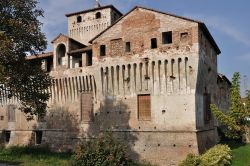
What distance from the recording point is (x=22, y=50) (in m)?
22.9

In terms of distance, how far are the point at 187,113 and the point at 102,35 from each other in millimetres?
8714

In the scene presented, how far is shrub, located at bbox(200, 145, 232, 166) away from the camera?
20266mm

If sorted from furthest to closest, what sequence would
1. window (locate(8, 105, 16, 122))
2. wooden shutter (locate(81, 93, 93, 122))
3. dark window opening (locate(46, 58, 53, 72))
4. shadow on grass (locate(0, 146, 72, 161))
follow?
1. window (locate(8, 105, 16, 122))
2. dark window opening (locate(46, 58, 53, 72))
3. wooden shutter (locate(81, 93, 93, 122))
4. shadow on grass (locate(0, 146, 72, 161))

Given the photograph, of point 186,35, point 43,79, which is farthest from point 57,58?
point 186,35

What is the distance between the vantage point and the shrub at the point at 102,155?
19641 mm

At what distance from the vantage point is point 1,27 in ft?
72.3

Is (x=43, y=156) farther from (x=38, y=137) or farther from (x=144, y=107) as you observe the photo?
(x=144, y=107)

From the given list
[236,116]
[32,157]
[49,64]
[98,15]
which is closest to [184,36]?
[236,116]

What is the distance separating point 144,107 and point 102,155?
17.8 feet

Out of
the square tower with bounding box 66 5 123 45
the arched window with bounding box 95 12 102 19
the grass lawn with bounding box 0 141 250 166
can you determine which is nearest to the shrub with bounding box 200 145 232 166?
the grass lawn with bounding box 0 141 250 166

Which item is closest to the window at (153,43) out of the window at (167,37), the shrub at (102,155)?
the window at (167,37)

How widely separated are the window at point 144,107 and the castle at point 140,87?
2.7 inches

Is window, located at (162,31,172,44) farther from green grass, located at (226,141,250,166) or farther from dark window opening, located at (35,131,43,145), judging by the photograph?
dark window opening, located at (35,131,43,145)

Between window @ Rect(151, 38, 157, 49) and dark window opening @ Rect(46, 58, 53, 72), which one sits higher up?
window @ Rect(151, 38, 157, 49)
